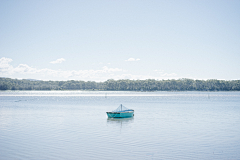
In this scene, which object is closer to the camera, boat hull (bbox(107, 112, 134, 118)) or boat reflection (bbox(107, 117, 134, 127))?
boat reflection (bbox(107, 117, 134, 127))

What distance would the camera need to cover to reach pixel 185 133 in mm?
23234

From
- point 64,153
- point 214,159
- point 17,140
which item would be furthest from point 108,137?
point 214,159

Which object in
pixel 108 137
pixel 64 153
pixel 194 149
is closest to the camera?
pixel 64 153

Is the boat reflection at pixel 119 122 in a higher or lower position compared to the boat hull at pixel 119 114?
lower

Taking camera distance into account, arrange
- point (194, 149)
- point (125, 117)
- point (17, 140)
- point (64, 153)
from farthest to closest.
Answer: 1. point (125, 117)
2. point (17, 140)
3. point (194, 149)
4. point (64, 153)

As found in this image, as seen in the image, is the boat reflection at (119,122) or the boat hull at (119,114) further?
the boat hull at (119,114)

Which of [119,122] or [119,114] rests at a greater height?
[119,114]

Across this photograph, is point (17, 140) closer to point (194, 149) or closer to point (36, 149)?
point (36, 149)

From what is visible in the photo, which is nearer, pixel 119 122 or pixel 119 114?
pixel 119 122

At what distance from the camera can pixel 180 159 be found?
14.2 m

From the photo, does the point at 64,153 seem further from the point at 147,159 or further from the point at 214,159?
the point at 214,159

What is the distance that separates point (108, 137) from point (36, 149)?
6671 millimetres

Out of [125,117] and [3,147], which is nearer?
[3,147]

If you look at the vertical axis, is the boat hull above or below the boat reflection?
above
